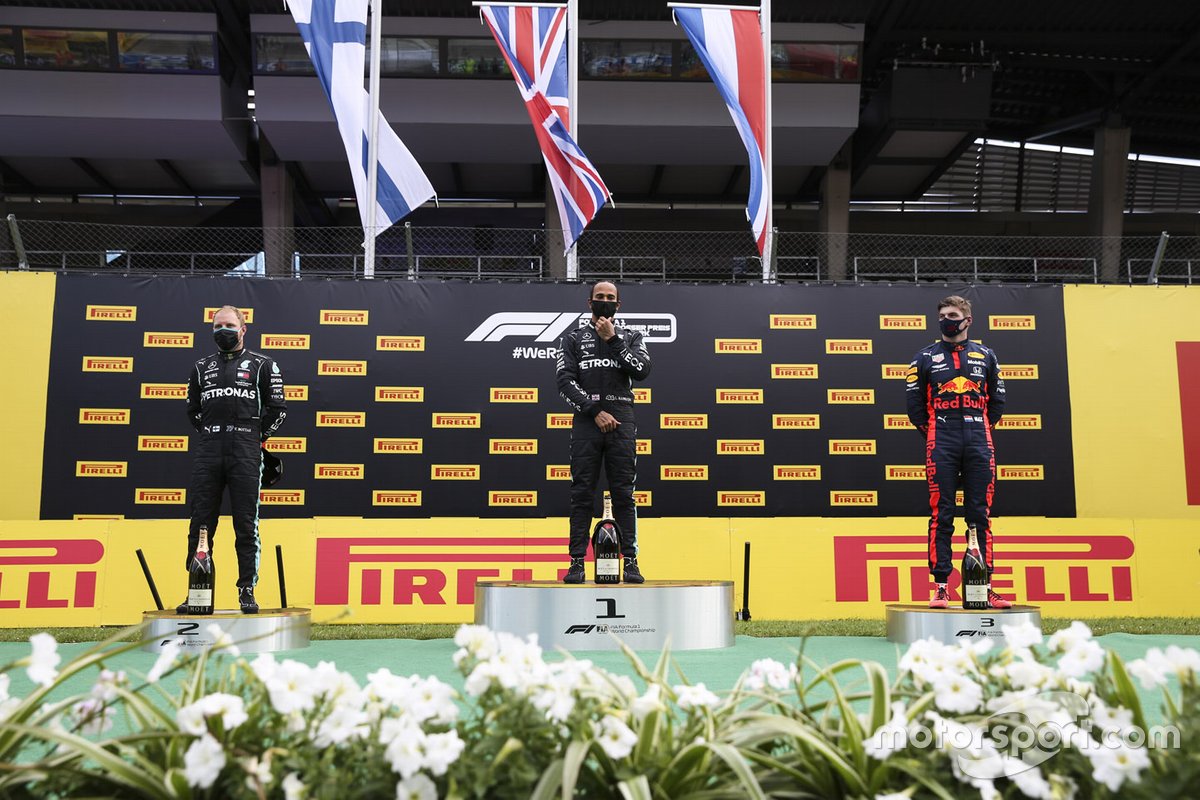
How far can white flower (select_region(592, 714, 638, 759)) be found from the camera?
63.3 inches

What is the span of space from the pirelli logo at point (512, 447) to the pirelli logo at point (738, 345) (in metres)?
2.12

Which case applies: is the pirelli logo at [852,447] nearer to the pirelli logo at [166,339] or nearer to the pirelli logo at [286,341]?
the pirelli logo at [286,341]

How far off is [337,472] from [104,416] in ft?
7.58

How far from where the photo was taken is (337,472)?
9.77 meters

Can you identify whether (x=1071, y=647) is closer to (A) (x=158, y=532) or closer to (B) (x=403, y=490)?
(A) (x=158, y=532)

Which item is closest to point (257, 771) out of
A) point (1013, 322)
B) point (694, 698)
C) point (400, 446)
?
point (694, 698)

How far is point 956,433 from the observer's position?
6051 millimetres

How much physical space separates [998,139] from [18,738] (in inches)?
942

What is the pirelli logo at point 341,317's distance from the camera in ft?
33.0

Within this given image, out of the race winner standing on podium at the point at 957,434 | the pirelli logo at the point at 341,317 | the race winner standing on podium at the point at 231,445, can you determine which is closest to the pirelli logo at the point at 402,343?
the pirelli logo at the point at 341,317

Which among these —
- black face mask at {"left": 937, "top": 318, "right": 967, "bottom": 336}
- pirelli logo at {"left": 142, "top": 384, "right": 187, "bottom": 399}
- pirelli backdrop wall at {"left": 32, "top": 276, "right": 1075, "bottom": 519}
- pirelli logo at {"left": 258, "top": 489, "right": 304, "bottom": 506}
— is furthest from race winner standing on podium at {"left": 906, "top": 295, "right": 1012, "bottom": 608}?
pirelli logo at {"left": 142, "top": 384, "right": 187, "bottom": 399}

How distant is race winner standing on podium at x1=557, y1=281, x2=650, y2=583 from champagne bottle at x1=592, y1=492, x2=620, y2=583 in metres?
0.44

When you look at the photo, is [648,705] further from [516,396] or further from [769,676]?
[516,396]

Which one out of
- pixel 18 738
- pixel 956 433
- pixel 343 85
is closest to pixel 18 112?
pixel 343 85
